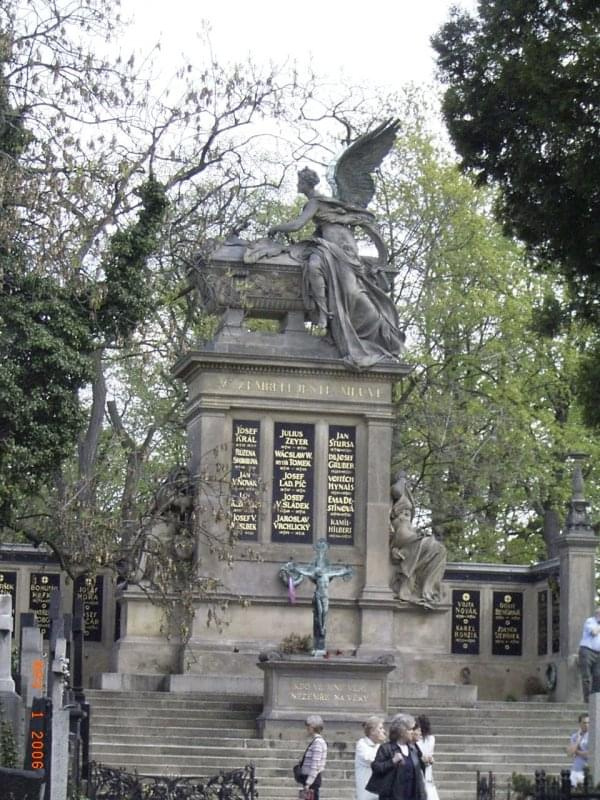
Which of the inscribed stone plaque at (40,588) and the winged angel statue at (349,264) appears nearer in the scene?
the winged angel statue at (349,264)

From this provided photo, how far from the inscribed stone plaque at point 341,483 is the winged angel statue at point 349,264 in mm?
1183

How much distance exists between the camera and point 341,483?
33.2 meters

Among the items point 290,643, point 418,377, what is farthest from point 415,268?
point 290,643

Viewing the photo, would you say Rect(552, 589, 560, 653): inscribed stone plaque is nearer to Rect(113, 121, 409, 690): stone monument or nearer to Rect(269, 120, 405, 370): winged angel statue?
Rect(113, 121, 409, 690): stone monument

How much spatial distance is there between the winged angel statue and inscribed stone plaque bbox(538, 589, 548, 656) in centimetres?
538

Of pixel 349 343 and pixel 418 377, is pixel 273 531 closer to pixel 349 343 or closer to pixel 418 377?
pixel 349 343

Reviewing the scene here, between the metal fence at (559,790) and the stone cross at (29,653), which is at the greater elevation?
the stone cross at (29,653)

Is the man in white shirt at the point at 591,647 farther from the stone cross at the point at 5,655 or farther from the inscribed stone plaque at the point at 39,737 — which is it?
the inscribed stone plaque at the point at 39,737

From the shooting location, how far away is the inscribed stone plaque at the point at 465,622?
36156mm

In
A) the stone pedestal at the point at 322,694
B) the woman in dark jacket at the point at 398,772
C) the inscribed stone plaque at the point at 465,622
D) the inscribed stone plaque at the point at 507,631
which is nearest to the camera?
the woman in dark jacket at the point at 398,772

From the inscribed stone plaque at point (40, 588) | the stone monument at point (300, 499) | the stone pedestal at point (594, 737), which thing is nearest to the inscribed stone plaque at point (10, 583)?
the inscribed stone plaque at point (40, 588)

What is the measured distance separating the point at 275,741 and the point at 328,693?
1109 millimetres

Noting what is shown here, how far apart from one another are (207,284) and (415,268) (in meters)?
14.0

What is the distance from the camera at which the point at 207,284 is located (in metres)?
32.9
